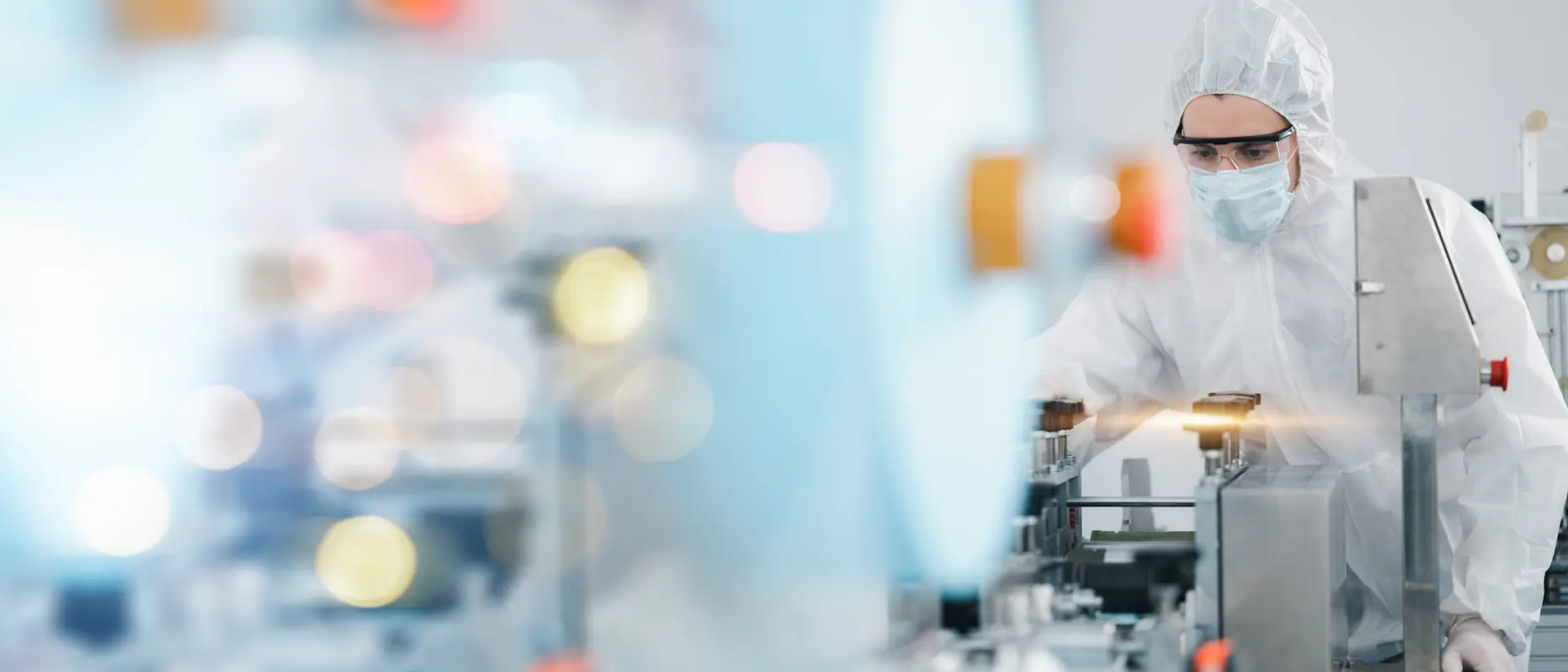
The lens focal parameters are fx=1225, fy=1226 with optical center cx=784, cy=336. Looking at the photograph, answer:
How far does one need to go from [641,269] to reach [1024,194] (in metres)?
0.32

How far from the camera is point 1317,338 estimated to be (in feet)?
4.40

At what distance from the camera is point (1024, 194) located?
1.02 meters

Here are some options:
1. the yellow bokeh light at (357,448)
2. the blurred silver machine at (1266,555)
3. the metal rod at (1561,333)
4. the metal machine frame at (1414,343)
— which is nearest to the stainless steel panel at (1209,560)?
the blurred silver machine at (1266,555)

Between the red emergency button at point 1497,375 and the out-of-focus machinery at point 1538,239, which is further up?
the out-of-focus machinery at point 1538,239

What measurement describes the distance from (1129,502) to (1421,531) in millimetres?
272

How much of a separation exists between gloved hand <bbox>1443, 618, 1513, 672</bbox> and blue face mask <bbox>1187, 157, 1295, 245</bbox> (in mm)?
458

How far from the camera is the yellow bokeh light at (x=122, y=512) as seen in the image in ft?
3.91

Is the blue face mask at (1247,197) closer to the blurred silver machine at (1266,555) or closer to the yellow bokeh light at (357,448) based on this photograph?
the blurred silver machine at (1266,555)

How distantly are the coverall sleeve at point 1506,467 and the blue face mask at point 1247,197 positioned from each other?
19 centimetres

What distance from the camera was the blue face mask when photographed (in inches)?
51.0

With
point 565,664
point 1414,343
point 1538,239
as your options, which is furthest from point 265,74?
point 1538,239

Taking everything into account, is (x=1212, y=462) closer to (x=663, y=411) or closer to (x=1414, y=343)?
(x=1414, y=343)

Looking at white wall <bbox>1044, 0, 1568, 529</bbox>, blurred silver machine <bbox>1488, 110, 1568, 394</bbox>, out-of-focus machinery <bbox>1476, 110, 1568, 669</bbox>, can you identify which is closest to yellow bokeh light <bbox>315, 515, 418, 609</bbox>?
out-of-focus machinery <bbox>1476, 110, 1568, 669</bbox>

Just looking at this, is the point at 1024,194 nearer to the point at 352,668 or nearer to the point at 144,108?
the point at 352,668
